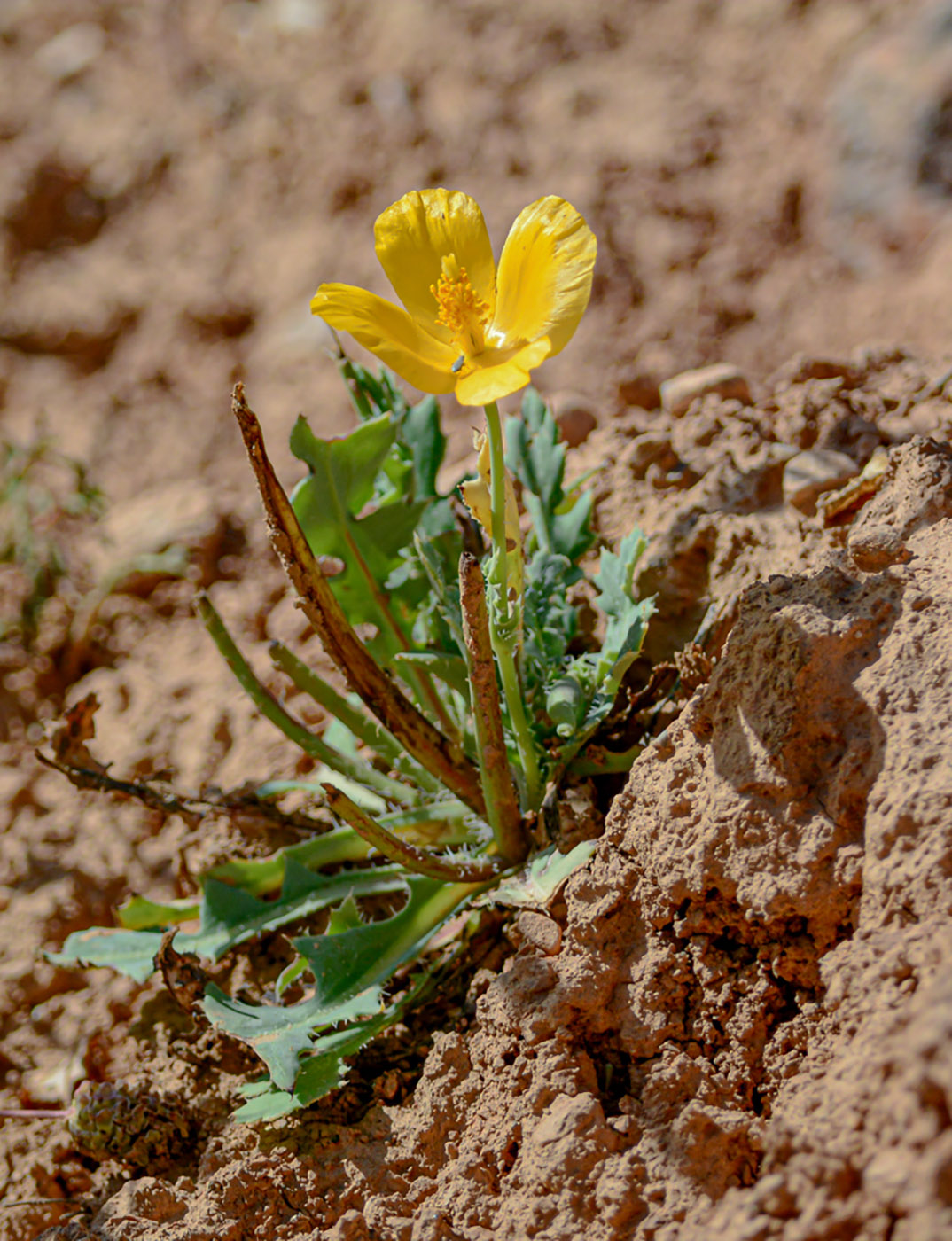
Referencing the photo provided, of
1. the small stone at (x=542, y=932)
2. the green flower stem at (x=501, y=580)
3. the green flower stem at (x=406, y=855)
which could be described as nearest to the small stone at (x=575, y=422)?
the green flower stem at (x=501, y=580)

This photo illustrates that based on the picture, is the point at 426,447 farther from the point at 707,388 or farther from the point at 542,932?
the point at 542,932

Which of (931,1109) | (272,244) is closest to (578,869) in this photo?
(931,1109)

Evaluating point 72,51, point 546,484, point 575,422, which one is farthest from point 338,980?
point 72,51

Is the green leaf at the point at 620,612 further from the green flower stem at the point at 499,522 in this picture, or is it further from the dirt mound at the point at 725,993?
the green flower stem at the point at 499,522

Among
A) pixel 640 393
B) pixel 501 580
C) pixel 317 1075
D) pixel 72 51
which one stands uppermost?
pixel 72 51

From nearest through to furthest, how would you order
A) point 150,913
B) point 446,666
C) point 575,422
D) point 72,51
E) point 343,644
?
1. point 343,644
2. point 446,666
3. point 150,913
4. point 575,422
5. point 72,51

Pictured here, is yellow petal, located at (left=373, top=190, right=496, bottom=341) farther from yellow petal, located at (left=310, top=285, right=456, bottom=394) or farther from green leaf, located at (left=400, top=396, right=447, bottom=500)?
green leaf, located at (left=400, top=396, right=447, bottom=500)

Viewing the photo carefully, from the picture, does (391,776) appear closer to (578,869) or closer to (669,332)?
(578,869)
